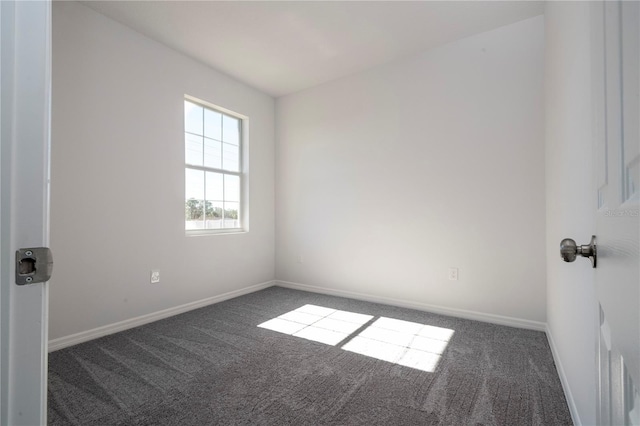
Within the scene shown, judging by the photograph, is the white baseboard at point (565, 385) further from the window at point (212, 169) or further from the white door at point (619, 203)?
the window at point (212, 169)

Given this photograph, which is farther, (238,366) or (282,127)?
(282,127)

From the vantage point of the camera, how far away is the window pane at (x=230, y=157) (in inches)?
157

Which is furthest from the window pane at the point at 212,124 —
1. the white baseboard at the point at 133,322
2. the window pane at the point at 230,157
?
the white baseboard at the point at 133,322

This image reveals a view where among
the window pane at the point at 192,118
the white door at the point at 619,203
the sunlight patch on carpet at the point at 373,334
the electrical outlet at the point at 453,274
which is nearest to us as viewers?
the white door at the point at 619,203

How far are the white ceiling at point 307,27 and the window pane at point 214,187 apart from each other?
126cm

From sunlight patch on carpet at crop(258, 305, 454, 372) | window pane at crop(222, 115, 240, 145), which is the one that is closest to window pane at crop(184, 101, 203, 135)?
window pane at crop(222, 115, 240, 145)

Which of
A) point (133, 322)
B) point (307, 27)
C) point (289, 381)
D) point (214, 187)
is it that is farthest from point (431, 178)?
point (133, 322)

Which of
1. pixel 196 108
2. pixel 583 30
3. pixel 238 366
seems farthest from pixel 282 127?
pixel 583 30

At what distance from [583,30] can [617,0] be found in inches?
47.1

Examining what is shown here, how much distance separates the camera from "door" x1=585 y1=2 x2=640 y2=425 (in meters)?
0.38

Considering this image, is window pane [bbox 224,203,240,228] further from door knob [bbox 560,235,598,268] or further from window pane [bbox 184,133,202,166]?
door knob [bbox 560,235,598,268]

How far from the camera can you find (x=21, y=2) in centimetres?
52

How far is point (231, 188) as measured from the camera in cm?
408

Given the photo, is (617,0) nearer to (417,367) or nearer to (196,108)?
(417,367)
